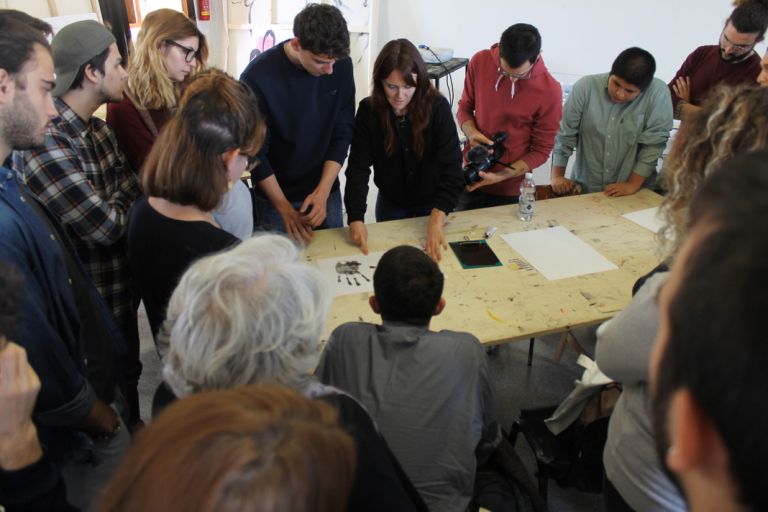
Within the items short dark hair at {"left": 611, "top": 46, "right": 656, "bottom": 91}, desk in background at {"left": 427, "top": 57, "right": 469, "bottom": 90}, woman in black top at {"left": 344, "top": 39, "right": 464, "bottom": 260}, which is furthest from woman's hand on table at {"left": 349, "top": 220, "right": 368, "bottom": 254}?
desk in background at {"left": 427, "top": 57, "right": 469, "bottom": 90}

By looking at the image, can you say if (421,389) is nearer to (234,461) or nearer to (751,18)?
(234,461)

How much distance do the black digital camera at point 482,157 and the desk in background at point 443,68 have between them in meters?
1.59

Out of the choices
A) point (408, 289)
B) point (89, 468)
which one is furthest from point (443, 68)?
point (89, 468)

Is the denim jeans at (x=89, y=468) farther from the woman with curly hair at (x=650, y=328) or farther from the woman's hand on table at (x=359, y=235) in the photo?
the woman with curly hair at (x=650, y=328)

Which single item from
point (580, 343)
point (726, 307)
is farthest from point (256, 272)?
point (580, 343)

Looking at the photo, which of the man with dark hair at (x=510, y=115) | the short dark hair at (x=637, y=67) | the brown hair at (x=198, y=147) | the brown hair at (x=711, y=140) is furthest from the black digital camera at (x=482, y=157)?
→ the brown hair at (x=198, y=147)

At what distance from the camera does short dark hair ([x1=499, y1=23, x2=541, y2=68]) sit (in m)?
2.23

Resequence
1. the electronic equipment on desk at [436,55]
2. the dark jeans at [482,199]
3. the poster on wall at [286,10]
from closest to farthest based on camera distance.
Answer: the dark jeans at [482,199], the electronic equipment on desk at [436,55], the poster on wall at [286,10]

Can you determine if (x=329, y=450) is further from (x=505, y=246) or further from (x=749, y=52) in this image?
(x=749, y=52)

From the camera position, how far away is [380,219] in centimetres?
247

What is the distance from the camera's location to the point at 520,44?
7.32 feet

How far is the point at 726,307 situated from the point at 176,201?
1.21 metres

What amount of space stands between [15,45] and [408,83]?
4.06 feet

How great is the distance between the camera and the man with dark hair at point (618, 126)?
2.20 metres
